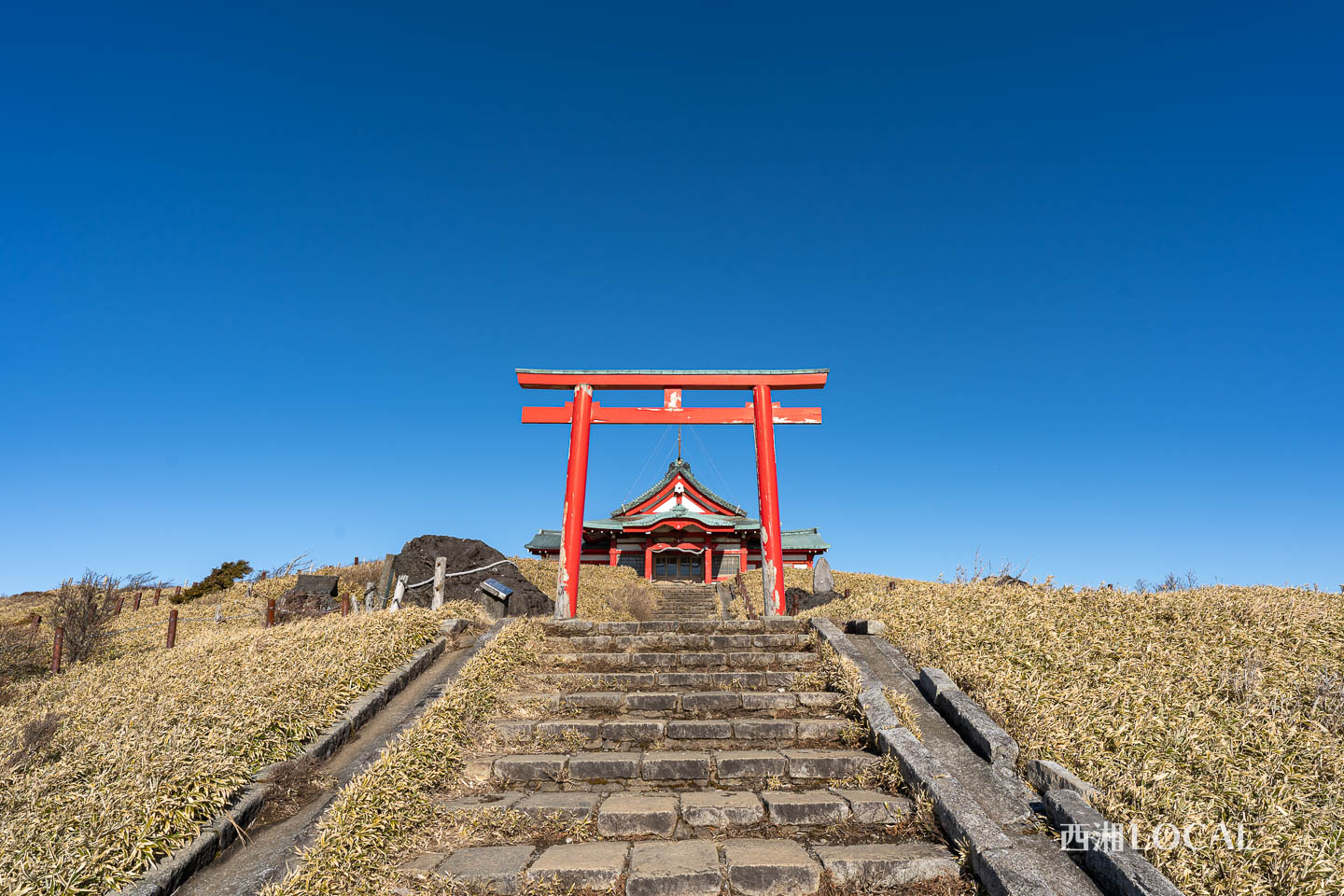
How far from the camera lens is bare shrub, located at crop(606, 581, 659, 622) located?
61.4ft

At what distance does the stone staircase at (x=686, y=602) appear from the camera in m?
20.7

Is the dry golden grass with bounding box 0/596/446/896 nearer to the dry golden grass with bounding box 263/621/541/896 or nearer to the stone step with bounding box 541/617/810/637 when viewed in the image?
the dry golden grass with bounding box 263/621/541/896

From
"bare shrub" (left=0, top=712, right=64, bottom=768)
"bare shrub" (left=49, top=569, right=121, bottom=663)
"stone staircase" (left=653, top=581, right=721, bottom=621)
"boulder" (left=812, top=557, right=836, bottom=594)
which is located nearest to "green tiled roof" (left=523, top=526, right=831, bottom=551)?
"stone staircase" (left=653, top=581, right=721, bottom=621)

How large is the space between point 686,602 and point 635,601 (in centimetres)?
302

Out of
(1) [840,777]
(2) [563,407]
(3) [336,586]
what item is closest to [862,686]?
(1) [840,777]

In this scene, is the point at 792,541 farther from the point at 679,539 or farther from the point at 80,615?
the point at 80,615

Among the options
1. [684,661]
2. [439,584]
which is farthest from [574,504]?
[684,661]

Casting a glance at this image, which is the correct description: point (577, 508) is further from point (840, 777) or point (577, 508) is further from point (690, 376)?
point (840, 777)

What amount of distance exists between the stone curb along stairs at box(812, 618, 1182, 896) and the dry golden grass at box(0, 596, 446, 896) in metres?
4.37

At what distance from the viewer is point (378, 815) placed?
3.70 meters

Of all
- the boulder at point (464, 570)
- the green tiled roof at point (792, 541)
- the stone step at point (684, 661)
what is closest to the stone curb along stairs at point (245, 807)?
A: the stone step at point (684, 661)

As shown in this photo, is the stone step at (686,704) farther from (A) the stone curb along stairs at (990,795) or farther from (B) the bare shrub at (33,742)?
(B) the bare shrub at (33,742)

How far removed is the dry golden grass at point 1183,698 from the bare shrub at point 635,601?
10730 millimetres

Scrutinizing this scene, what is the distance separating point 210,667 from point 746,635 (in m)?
5.90
